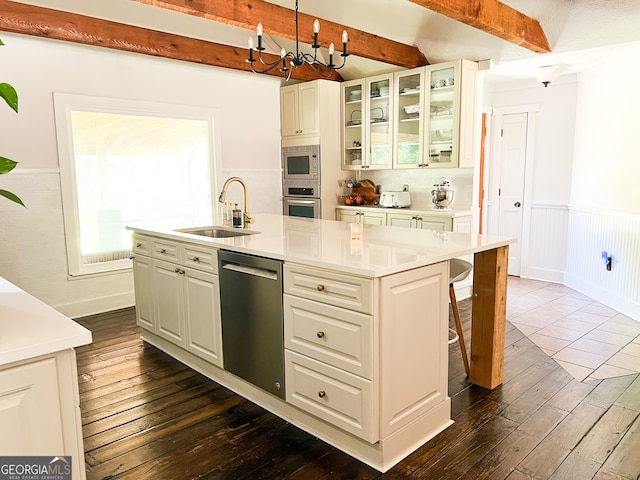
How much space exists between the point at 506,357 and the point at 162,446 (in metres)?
2.35

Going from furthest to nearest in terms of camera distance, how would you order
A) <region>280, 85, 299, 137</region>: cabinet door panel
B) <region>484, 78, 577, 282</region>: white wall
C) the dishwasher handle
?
<region>280, 85, 299, 137</region>: cabinet door panel → <region>484, 78, 577, 282</region>: white wall → the dishwasher handle

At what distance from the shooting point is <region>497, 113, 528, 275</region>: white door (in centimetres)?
571

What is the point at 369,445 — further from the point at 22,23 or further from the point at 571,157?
the point at 571,157

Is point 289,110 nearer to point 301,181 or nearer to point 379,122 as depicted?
point 301,181

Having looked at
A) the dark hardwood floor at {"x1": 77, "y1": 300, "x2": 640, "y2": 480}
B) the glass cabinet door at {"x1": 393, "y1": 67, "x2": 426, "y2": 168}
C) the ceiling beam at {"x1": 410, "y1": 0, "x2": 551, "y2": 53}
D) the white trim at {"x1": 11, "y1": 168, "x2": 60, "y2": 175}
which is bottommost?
the dark hardwood floor at {"x1": 77, "y1": 300, "x2": 640, "y2": 480}

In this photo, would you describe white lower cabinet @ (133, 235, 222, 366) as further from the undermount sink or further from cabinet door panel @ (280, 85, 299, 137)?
cabinet door panel @ (280, 85, 299, 137)

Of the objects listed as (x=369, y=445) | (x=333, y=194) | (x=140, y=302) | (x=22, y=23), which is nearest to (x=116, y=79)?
(x=22, y=23)

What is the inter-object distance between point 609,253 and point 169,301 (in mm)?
4184

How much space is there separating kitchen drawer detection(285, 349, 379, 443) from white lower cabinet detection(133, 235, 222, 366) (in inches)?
26.0

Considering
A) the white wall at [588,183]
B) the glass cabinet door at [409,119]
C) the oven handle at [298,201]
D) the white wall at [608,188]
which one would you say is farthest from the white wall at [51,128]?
the white wall at [608,188]

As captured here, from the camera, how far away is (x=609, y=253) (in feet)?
15.1

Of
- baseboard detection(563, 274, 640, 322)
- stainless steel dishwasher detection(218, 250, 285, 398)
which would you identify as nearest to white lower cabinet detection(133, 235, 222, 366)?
stainless steel dishwasher detection(218, 250, 285, 398)

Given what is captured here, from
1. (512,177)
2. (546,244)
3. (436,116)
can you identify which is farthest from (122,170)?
(546,244)

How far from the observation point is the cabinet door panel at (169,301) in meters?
3.09
